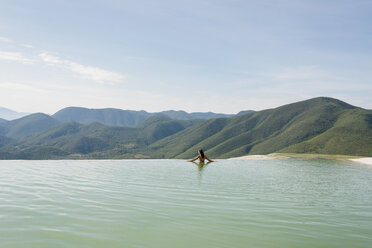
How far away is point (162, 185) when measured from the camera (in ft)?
65.5

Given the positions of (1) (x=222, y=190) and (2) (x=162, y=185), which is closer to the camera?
(1) (x=222, y=190)

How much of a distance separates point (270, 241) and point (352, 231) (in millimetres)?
3375

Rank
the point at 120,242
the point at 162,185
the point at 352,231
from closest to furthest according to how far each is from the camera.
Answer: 1. the point at 120,242
2. the point at 352,231
3. the point at 162,185

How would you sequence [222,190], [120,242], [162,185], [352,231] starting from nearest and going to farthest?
[120,242] < [352,231] < [222,190] < [162,185]

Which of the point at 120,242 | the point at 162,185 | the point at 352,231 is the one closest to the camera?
the point at 120,242

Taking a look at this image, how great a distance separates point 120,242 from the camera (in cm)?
879

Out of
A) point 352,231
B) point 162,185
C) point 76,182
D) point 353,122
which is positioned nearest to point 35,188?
point 76,182

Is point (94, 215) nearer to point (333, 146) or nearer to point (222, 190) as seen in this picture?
point (222, 190)

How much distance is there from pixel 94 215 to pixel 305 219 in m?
8.34

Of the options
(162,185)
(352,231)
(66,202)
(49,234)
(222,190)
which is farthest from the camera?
(162,185)

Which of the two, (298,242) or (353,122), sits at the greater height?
(353,122)

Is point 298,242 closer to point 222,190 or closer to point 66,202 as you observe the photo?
point 222,190

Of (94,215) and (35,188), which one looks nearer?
(94,215)

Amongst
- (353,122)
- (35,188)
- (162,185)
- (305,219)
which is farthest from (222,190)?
(353,122)
